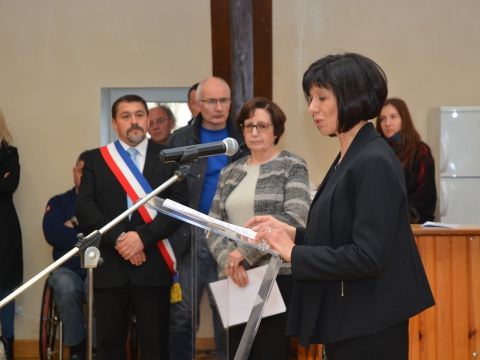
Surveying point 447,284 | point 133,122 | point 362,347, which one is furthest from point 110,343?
point 362,347

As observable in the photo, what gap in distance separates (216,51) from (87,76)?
1226mm

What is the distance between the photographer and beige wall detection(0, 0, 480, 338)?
560cm

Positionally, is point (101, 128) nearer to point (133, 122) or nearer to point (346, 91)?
point (133, 122)

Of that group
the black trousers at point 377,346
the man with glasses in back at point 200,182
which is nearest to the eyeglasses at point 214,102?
the man with glasses in back at point 200,182

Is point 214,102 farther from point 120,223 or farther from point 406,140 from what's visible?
point 406,140

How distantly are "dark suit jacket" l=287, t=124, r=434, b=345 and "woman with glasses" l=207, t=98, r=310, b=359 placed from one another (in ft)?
3.11

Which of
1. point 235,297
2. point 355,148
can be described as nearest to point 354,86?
point 355,148

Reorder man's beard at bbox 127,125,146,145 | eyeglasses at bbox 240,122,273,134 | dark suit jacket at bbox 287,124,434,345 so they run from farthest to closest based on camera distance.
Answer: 1. man's beard at bbox 127,125,146,145
2. eyeglasses at bbox 240,122,273,134
3. dark suit jacket at bbox 287,124,434,345

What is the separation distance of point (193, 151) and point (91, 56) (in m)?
3.64

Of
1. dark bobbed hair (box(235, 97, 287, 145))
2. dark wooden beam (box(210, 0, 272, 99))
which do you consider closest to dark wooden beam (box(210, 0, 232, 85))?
dark wooden beam (box(210, 0, 272, 99))

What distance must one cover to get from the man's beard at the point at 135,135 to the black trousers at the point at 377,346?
210cm

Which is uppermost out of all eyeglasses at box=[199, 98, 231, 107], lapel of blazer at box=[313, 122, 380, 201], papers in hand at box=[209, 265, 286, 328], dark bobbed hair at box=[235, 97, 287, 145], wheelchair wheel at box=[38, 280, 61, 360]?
eyeglasses at box=[199, 98, 231, 107]

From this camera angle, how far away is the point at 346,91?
6.07 feet

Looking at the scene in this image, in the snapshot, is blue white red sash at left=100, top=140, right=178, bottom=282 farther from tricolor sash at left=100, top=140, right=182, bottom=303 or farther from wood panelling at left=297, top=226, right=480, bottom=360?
wood panelling at left=297, top=226, right=480, bottom=360
